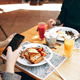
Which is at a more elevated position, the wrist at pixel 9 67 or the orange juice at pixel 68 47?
the orange juice at pixel 68 47

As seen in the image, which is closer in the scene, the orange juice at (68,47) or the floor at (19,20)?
the orange juice at (68,47)

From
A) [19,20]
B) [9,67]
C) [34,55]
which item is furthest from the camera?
[19,20]

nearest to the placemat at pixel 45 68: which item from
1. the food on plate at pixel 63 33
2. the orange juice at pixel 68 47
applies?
the orange juice at pixel 68 47

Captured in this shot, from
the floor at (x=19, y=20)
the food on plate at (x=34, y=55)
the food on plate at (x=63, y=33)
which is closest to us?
the food on plate at (x=34, y=55)

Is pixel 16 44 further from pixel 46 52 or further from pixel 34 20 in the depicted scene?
pixel 34 20

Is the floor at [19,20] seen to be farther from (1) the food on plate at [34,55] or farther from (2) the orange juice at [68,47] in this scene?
(2) the orange juice at [68,47]

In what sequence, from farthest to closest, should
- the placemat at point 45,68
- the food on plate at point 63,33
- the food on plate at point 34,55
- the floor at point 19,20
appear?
1. the floor at point 19,20
2. the food on plate at point 63,33
3. the food on plate at point 34,55
4. the placemat at point 45,68

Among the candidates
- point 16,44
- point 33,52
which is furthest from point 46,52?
point 16,44

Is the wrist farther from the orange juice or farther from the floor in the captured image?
the floor

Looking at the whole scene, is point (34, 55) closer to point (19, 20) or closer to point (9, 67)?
point (9, 67)

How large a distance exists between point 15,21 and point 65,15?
2.85m

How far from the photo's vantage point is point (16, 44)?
97 centimetres

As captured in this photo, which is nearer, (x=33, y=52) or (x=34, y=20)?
(x=33, y=52)

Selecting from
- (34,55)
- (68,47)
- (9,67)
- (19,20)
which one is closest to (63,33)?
(68,47)
